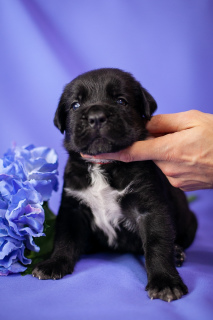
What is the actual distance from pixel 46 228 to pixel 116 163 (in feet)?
2.46

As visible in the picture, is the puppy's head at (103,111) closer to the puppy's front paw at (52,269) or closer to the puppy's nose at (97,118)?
the puppy's nose at (97,118)

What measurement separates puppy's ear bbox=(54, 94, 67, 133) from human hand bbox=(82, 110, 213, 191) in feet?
1.62

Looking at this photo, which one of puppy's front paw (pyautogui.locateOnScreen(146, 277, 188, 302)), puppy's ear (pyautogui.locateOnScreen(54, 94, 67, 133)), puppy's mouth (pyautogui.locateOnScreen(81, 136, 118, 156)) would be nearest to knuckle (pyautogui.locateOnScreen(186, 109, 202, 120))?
puppy's mouth (pyautogui.locateOnScreen(81, 136, 118, 156))

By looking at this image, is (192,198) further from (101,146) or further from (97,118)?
(97,118)

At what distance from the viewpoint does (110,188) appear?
2812 mm

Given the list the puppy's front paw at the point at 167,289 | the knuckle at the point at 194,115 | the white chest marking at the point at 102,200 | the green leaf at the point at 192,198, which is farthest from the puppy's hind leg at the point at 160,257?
the green leaf at the point at 192,198

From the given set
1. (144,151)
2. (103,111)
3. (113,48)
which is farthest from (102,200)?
(113,48)

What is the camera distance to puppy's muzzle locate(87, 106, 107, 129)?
2.39 meters

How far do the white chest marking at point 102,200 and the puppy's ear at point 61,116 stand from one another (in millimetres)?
420

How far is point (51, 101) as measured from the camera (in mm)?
4508

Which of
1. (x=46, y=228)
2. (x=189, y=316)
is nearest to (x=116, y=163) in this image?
(x=46, y=228)

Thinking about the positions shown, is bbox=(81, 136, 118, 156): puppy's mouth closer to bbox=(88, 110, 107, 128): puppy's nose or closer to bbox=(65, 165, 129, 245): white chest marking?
bbox=(88, 110, 107, 128): puppy's nose

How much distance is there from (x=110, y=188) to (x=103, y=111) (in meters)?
0.63

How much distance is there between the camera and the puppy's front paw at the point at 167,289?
7.23 ft
